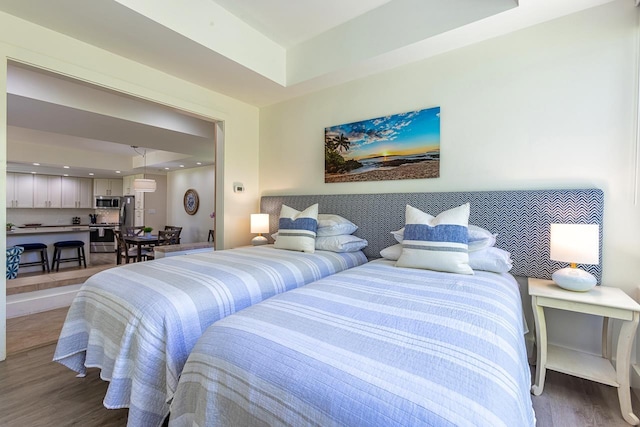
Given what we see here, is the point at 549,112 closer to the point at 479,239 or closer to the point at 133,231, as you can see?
the point at 479,239

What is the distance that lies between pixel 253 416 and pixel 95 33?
9.89 feet

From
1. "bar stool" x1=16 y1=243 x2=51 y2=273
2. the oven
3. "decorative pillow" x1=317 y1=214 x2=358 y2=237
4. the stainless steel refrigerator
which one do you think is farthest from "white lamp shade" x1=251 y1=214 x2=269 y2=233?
the oven

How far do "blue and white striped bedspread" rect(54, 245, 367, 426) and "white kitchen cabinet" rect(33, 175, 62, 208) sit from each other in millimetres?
8193

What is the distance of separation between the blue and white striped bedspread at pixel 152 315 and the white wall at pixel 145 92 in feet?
3.63

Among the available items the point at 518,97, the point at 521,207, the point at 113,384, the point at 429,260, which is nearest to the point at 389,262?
the point at 429,260

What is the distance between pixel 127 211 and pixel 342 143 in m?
7.78

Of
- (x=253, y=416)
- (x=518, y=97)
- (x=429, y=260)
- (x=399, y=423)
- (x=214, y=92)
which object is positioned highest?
(x=214, y=92)

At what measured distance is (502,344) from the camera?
97cm

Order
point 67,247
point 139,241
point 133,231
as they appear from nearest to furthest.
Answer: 1. point 139,241
2. point 67,247
3. point 133,231

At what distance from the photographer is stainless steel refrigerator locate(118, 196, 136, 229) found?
26.9ft

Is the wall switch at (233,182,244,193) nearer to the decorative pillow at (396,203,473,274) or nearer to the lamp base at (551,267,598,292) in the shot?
the decorative pillow at (396,203,473,274)

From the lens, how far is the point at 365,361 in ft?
2.75

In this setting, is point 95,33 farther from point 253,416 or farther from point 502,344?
point 502,344

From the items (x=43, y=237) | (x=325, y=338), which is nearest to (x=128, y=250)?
(x=43, y=237)
